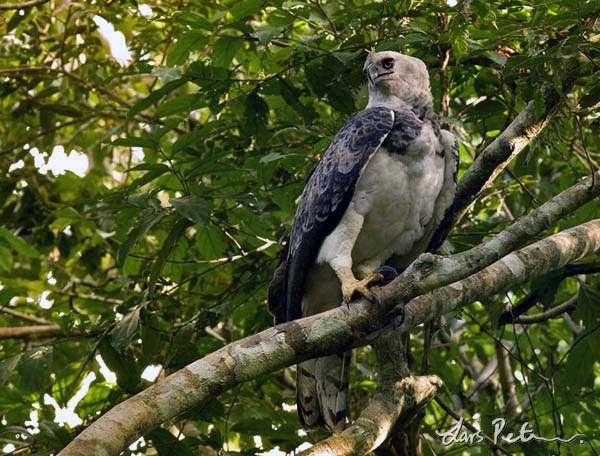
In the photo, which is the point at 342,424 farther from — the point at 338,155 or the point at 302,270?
the point at 338,155

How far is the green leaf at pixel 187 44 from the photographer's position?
13.4 ft

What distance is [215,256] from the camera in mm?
4504

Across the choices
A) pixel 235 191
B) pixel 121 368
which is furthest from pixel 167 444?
pixel 235 191

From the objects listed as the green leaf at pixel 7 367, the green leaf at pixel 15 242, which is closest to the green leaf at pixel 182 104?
the green leaf at pixel 15 242

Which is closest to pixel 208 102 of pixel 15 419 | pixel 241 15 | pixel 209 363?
pixel 241 15

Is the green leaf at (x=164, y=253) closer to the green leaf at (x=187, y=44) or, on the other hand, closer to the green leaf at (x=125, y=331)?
the green leaf at (x=125, y=331)

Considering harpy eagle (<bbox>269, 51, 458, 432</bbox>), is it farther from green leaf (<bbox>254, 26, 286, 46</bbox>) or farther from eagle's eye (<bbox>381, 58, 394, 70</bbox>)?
green leaf (<bbox>254, 26, 286, 46</bbox>)

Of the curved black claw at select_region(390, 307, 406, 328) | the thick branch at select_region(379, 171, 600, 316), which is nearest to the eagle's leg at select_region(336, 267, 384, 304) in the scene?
the curved black claw at select_region(390, 307, 406, 328)

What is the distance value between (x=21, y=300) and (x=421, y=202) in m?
3.30

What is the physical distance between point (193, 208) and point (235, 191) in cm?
100

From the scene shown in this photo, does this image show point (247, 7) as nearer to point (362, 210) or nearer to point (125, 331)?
point (362, 210)

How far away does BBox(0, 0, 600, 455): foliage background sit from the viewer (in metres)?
3.70

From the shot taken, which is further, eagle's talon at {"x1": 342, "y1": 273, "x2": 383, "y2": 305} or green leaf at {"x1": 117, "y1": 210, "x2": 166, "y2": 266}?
green leaf at {"x1": 117, "y1": 210, "x2": 166, "y2": 266}

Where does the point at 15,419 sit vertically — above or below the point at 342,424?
above
